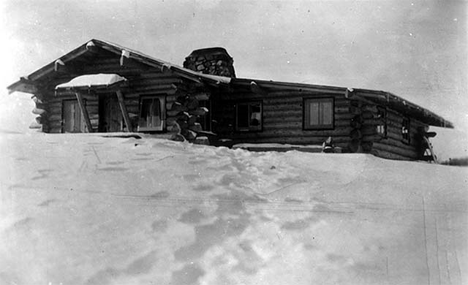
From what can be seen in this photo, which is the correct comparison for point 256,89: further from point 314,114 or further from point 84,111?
point 84,111

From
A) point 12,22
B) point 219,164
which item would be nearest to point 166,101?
point 219,164

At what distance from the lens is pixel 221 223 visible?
22.2ft

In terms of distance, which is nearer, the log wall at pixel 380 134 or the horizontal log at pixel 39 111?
the log wall at pixel 380 134

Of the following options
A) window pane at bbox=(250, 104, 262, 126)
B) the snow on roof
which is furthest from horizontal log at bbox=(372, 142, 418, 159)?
the snow on roof

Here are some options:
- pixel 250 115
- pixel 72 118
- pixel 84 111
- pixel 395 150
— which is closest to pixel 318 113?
pixel 250 115

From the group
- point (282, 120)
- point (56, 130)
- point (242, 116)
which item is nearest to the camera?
point (282, 120)

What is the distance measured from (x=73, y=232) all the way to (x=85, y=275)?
3.46 feet

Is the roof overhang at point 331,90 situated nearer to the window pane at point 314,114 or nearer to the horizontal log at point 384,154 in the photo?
the window pane at point 314,114

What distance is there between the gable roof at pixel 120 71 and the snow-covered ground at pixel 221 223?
7296 mm

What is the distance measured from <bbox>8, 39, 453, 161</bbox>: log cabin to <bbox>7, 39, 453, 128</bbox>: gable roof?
1.5 inches

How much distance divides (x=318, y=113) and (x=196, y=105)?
5.29 metres

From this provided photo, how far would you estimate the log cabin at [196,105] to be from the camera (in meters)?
16.7

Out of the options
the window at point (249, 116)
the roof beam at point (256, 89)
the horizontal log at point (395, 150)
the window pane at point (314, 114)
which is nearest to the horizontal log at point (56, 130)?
the window at point (249, 116)

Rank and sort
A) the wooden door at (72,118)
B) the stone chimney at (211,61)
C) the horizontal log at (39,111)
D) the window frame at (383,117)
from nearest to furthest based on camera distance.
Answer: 1. the window frame at (383,117)
2. the wooden door at (72,118)
3. the horizontal log at (39,111)
4. the stone chimney at (211,61)
